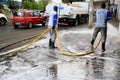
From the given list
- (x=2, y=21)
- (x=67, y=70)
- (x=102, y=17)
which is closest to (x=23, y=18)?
(x=2, y=21)

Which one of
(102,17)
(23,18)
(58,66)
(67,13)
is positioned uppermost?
(102,17)

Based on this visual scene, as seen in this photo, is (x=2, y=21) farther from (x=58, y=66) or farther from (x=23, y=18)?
(x=58, y=66)

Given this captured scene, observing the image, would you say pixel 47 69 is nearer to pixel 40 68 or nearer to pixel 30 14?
pixel 40 68

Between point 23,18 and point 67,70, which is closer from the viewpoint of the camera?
point 67,70

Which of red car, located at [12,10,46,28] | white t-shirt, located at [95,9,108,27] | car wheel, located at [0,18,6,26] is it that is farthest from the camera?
car wheel, located at [0,18,6,26]

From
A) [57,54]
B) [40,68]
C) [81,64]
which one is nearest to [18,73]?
[40,68]

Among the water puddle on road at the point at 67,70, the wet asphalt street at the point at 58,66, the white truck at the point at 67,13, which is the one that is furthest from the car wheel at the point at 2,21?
the water puddle on road at the point at 67,70

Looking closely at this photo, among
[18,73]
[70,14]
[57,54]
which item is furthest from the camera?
[70,14]

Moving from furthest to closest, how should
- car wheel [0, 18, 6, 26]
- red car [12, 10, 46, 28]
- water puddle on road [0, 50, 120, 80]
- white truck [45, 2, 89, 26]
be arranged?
1. white truck [45, 2, 89, 26]
2. car wheel [0, 18, 6, 26]
3. red car [12, 10, 46, 28]
4. water puddle on road [0, 50, 120, 80]

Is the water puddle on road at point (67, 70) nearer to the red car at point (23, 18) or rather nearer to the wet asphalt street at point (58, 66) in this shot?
the wet asphalt street at point (58, 66)

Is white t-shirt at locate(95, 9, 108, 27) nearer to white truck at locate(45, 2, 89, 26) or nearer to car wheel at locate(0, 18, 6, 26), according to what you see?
white truck at locate(45, 2, 89, 26)

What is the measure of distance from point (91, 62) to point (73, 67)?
3.52ft

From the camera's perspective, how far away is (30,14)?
1105 inches

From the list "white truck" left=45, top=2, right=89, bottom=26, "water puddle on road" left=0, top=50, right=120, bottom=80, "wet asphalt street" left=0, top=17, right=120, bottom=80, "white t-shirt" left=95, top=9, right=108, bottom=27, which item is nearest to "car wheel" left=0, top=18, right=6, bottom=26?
"white truck" left=45, top=2, right=89, bottom=26
